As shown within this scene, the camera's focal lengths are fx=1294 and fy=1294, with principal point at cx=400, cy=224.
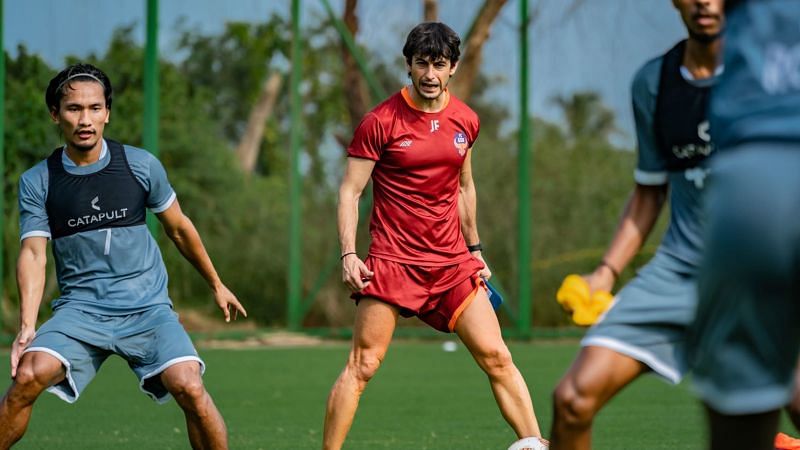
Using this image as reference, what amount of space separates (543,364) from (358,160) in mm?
6365

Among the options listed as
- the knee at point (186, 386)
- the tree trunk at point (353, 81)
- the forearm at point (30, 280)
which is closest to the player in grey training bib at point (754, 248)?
the knee at point (186, 386)

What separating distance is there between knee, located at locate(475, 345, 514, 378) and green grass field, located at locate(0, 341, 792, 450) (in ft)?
3.49

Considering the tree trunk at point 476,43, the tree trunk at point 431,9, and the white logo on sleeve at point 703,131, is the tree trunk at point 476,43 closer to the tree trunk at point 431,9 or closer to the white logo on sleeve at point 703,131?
the tree trunk at point 431,9

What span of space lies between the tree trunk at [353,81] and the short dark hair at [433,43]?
9.71 m

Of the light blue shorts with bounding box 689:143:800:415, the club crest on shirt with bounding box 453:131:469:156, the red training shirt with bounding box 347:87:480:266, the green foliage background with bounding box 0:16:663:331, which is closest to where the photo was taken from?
the light blue shorts with bounding box 689:143:800:415

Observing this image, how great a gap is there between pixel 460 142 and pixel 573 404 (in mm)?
2700

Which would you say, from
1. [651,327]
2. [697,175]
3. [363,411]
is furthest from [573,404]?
[363,411]

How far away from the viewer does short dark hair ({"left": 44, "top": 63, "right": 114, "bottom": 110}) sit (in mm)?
5867

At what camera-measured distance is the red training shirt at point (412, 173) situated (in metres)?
6.34

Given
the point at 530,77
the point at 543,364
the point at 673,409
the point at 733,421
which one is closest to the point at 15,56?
the point at 530,77

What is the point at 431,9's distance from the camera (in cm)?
1544

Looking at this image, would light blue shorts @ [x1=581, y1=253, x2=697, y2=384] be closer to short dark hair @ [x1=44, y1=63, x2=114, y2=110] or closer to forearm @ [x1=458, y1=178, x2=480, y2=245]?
forearm @ [x1=458, y1=178, x2=480, y2=245]

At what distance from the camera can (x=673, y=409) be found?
28.7 ft

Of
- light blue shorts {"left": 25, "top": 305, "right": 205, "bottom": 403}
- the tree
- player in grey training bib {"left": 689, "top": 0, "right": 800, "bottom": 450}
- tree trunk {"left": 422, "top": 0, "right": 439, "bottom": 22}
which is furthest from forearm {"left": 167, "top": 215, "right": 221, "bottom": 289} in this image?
the tree
